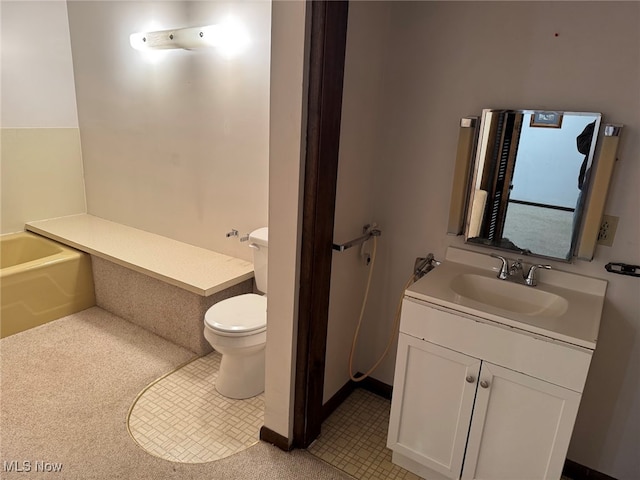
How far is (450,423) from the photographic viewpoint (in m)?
1.72

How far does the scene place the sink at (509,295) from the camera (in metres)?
1.74

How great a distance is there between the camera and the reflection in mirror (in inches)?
65.8

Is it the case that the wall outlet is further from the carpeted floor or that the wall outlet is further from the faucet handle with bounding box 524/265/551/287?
the carpeted floor

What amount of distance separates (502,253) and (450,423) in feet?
2.46

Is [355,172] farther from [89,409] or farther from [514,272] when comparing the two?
[89,409]

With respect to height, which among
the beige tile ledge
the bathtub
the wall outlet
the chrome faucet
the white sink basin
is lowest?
the bathtub

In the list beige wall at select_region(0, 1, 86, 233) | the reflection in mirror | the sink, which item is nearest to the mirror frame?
the reflection in mirror

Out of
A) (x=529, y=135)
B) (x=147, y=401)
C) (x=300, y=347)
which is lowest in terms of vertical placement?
(x=147, y=401)

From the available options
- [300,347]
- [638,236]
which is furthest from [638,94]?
[300,347]

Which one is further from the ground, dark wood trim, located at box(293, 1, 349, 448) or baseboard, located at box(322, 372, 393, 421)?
dark wood trim, located at box(293, 1, 349, 448)

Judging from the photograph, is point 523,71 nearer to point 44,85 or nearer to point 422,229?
point 422,229

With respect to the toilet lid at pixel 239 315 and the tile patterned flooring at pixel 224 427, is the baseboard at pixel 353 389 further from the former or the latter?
the toilet lid at pixel 239 315

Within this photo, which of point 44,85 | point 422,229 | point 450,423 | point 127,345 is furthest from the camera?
point 44,85

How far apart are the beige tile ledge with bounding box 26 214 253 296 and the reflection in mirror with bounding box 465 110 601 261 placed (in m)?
1.52
